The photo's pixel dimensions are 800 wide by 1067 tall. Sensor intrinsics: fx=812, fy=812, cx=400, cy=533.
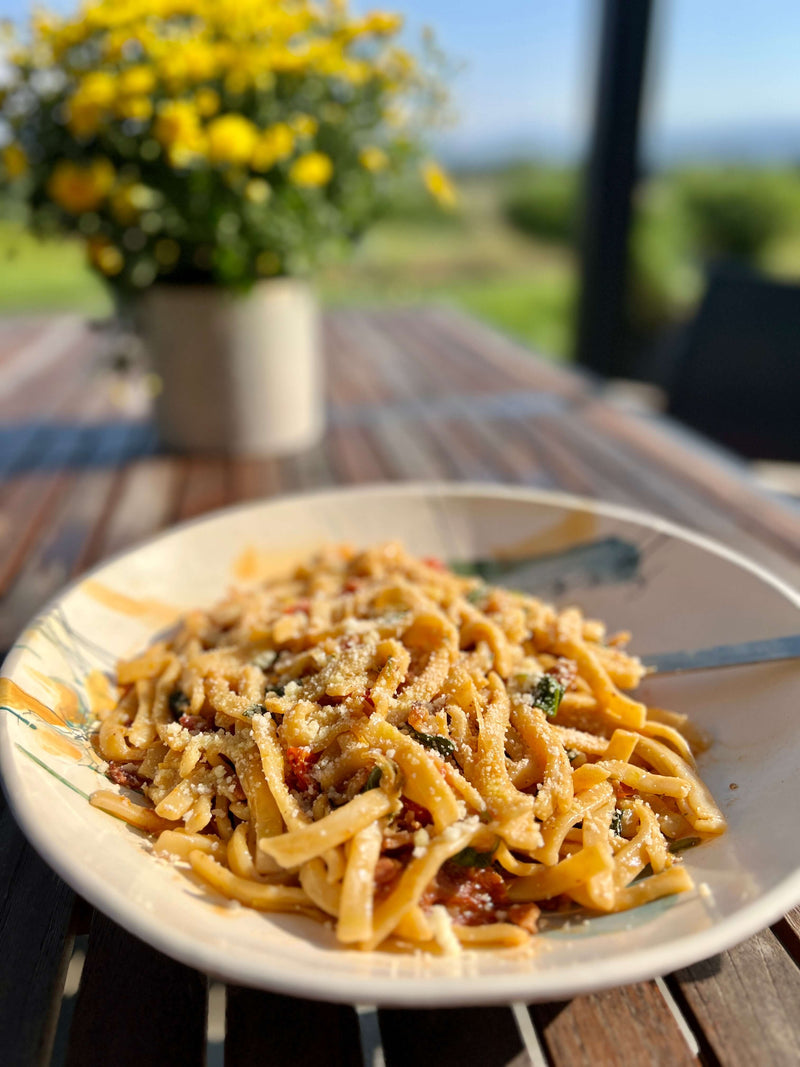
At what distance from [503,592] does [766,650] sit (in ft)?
1.21

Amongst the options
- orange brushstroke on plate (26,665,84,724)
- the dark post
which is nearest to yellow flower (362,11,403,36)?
orange brushstroke on plate (26,665,84,724)

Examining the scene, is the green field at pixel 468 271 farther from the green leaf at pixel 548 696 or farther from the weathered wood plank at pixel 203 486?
the green leaf at pixel 548 696

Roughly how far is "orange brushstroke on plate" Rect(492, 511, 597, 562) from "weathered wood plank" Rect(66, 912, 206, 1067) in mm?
824

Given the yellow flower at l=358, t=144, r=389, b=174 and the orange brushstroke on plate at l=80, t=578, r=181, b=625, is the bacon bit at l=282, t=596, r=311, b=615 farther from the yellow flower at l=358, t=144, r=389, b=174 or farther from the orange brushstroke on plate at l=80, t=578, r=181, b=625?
the yellow flower at l=358, t=144, r=389, b=174

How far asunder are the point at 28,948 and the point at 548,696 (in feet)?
1.91

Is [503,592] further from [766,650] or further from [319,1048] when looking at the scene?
[319,1048]

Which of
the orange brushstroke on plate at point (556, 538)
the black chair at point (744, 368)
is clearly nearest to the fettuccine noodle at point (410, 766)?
the orange brushstroke on plate at point (556, 538)

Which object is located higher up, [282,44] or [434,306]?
[282,44]

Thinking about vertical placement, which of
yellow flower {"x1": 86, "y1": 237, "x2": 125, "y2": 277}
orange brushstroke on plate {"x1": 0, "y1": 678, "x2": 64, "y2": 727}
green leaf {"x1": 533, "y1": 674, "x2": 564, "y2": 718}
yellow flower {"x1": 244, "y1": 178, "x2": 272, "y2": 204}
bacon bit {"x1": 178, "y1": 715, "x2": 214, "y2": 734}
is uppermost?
yellow flower {"x1": 244, "y1": 178, "x2": 272, "y2": 204}

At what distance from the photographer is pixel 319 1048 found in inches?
26.0

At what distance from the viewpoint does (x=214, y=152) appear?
1.59 meters

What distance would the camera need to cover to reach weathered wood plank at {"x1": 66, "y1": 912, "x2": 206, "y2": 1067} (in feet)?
2.15

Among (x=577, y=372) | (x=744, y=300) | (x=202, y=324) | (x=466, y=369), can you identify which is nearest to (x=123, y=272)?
(x=202, y=324)

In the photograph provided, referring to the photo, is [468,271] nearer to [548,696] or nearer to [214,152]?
[214,152]
